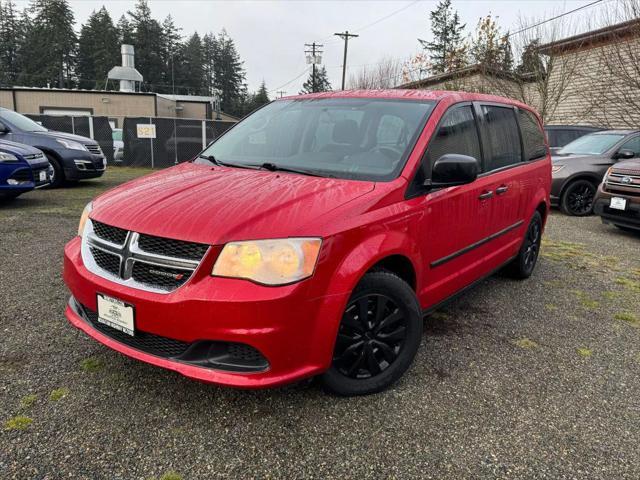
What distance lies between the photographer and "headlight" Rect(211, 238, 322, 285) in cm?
202

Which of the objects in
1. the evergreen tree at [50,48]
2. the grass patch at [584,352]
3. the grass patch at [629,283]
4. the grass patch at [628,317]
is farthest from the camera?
the evergreen tree at [50,48]

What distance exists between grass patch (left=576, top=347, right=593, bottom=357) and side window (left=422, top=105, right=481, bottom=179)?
1507 mm

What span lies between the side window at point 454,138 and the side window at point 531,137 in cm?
111

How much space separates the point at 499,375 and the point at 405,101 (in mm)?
1851

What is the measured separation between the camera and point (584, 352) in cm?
318

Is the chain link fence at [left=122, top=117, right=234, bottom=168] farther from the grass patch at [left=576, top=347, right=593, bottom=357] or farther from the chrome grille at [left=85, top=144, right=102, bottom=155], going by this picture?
the grass patch at [left=576, top=347, right=593, bottom=357]

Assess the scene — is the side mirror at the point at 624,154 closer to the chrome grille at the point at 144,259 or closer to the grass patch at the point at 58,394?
the chrome grille at the point at 144,259

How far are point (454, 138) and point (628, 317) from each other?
2.22 m

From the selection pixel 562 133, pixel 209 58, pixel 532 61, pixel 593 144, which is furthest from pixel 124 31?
pixel 593 144

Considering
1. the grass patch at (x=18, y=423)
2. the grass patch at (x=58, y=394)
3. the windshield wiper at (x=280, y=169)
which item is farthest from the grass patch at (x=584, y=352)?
the grass patch at (x=18, y=423)

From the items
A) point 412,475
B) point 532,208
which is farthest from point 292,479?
point 532,208

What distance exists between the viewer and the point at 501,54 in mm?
19516

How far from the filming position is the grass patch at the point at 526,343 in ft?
10.6

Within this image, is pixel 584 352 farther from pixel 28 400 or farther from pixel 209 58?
pixel 209 58
